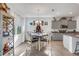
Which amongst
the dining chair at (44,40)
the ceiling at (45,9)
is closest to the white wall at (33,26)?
the ceiling at (45,9)

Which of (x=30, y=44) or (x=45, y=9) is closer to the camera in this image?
(x=45, y=9)

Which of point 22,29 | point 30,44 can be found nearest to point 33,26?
point 22,29

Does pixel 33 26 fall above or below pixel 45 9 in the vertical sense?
below

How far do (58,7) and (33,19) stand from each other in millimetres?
694

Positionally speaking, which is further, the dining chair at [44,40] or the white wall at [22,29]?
the dining chair at [44,40]

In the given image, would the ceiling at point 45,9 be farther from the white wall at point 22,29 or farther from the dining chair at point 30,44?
the dining chair at point 30,44

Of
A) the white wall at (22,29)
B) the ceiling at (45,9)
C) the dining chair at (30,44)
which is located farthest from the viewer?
the dining chair at (30,44)

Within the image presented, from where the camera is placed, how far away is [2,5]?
230cm

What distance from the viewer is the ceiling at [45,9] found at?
8.33 ft

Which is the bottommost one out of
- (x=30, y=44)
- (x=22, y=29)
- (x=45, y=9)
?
(x=30, y=44)

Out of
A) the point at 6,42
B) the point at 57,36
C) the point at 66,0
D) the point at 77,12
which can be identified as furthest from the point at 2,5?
the point at 77,12

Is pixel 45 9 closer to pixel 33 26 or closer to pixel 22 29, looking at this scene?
pixel 33 26

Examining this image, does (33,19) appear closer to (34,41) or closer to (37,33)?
(37,33)

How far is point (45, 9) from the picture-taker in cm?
271
